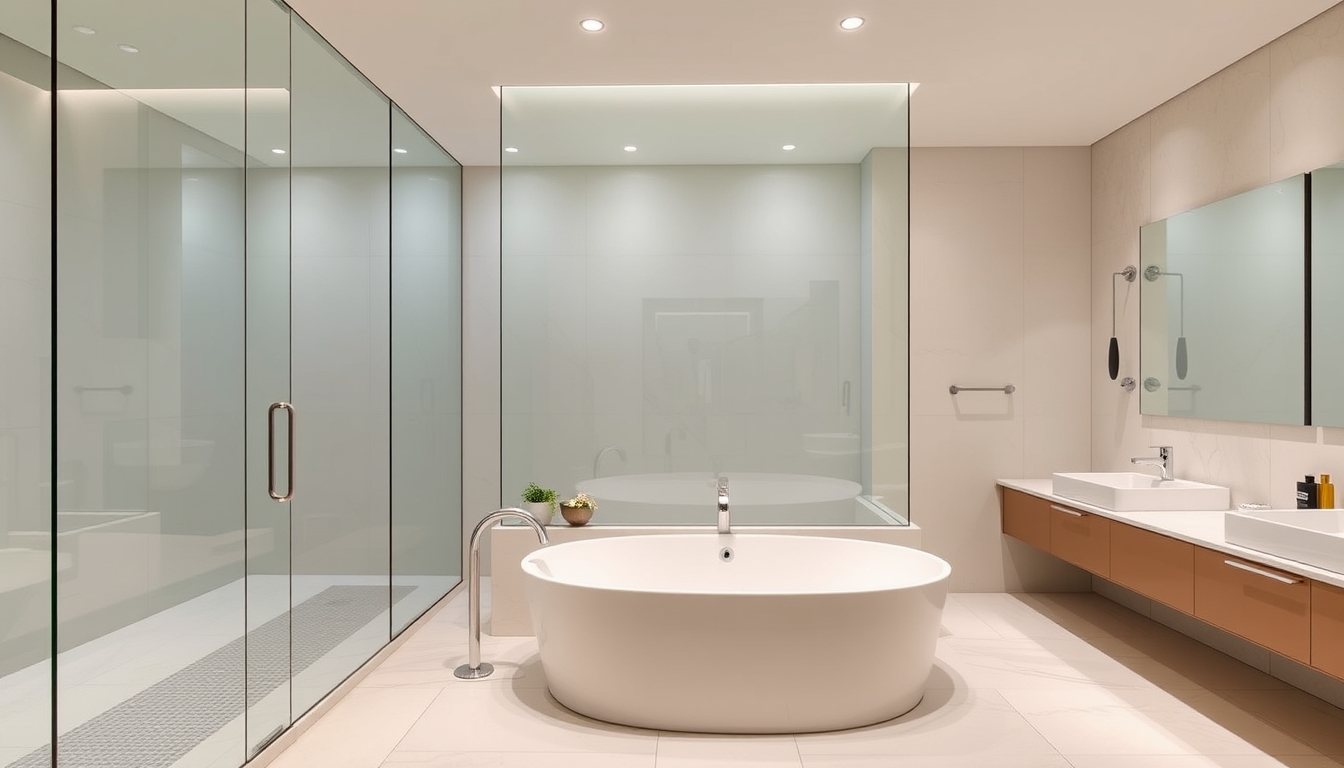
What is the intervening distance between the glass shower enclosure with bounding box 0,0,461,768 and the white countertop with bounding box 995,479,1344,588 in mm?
3157

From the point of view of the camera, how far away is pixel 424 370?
14.3ft

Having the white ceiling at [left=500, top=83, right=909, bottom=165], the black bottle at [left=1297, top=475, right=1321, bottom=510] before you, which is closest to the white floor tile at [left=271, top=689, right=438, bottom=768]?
the white ceiling at [left=500, top=83, right=909, bottom=165]

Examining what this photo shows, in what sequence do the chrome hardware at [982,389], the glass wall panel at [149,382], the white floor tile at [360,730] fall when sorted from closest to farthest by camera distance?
the glass wall panel at [149,382], the white floor tile at [360,730], the chrome hardware at [982,389]

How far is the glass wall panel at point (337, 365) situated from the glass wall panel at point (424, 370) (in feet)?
0.48

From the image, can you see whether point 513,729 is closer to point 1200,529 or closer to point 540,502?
point 540,502

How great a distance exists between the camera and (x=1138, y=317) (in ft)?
14.1

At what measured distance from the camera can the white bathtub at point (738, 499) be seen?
154 inches

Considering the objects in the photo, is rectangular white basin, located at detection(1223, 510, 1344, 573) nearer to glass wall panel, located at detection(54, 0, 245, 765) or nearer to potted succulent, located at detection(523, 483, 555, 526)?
potted succulent, located at detection(523, 483, 555, 526)

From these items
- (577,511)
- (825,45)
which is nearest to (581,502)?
(577,511)

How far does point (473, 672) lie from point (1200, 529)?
2936 millimetres

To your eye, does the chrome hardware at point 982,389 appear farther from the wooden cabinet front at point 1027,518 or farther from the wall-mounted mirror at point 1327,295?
the wall-mounted mirror at point 1327,295

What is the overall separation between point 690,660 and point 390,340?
207 centimetres

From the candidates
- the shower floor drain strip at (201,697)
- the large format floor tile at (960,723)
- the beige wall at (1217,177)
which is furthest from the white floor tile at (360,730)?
the beige wall at (1217,177)

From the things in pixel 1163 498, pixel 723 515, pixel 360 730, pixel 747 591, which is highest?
pixel 1163 498
